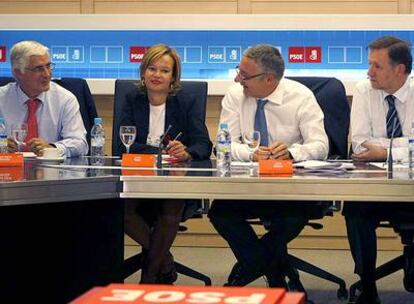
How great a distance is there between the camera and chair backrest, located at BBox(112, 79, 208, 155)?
425cm

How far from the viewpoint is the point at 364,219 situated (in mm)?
3627

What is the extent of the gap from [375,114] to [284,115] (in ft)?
1.46

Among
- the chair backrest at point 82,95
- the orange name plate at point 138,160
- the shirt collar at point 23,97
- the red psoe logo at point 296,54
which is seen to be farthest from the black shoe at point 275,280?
the red psoe logo at point 296,54


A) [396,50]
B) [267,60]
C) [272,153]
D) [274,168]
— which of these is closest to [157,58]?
[267,60]

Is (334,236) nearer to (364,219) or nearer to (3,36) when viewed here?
(364,219)

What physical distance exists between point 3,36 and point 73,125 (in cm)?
148

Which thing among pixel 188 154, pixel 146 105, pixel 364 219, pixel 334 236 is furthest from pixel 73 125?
pixel 334 236

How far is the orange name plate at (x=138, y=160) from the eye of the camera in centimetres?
330

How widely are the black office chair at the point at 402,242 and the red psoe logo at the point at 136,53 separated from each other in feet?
7.30

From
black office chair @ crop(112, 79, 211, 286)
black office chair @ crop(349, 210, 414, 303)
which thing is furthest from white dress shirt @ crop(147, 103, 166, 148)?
black office chair @ crop(349, 210, 414, 303)

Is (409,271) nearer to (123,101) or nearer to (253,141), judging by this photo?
(253,141)

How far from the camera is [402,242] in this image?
3.95 m

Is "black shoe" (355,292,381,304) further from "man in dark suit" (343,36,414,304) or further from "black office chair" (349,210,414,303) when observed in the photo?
"man in dark suit" (343,36,414,304)

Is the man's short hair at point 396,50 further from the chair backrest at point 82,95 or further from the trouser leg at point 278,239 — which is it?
the chair backrest at point 82,95
